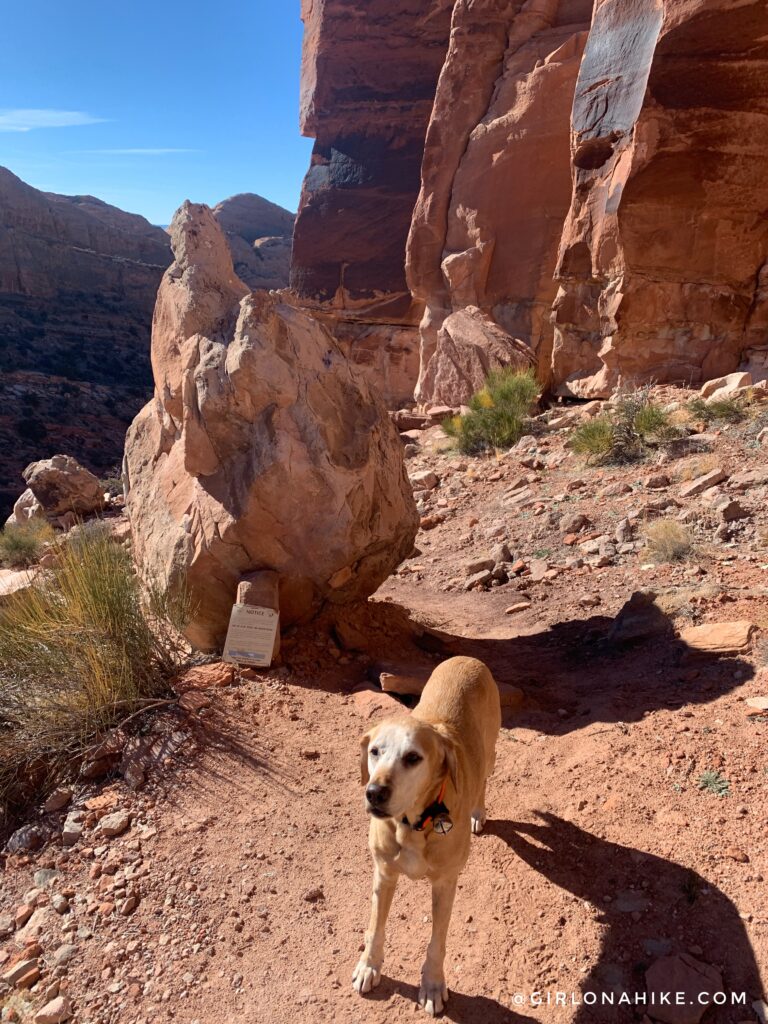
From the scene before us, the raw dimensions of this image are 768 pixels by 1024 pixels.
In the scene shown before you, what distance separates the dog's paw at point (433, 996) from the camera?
231 centimetres

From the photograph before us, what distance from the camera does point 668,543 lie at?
581 centimetres

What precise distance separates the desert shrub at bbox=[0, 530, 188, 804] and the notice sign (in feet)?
1.28

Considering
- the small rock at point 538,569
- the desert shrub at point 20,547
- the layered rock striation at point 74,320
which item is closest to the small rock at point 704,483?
the small rock at point 538,569

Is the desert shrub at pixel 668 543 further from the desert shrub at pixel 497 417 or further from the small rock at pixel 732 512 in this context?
the desert shrub at pixel 497 417

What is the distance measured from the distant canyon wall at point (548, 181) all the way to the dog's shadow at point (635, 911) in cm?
→ 944

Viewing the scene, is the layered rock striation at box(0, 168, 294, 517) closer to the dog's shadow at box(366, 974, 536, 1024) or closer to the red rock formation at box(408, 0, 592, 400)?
the red rock formation at box(408, 0, 592, 400)

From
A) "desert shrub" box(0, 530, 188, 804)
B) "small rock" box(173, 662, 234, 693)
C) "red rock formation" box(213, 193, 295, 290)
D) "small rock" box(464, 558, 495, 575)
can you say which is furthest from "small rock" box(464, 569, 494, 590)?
"red rock formation" box(213, 193, 295, 290)

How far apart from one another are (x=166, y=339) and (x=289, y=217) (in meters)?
68.7

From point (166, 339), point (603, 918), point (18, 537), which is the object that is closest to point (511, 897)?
point (603, 918)

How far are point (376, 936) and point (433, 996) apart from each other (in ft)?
0.85

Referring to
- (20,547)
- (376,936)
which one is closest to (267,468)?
(376,936)

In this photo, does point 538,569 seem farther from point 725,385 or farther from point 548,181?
point 548,181

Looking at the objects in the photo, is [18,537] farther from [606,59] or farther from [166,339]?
[606,59]

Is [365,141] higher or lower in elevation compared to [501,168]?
higher
